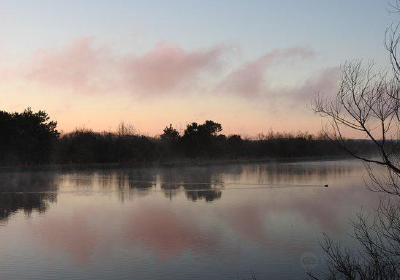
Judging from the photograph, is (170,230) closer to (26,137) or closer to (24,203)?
(24,203)

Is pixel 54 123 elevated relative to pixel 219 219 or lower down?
elevated

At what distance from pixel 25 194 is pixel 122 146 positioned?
24052 millimetres

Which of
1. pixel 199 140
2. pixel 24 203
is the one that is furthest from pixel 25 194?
pixel 199 140

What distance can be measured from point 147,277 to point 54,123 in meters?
31.5

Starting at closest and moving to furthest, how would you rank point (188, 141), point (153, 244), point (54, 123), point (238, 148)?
point (153, 244) < point (54, 123) < point (188, 141) < point (238, 148)

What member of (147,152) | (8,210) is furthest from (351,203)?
(147,152)

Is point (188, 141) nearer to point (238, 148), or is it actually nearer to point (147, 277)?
point (238, 148)

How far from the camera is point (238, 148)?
57812mm

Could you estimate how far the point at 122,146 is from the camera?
44.6 m

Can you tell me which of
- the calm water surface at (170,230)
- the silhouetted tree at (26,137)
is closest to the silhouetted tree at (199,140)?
the silhouetted tree at (26,137)

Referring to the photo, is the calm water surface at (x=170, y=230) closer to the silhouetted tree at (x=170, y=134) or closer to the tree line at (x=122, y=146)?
the tree line at (x=122, y=146)

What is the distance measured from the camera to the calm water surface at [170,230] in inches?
344

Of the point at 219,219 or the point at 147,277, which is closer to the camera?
the point at 147,277

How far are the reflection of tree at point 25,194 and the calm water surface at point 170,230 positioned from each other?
0.14 feet
